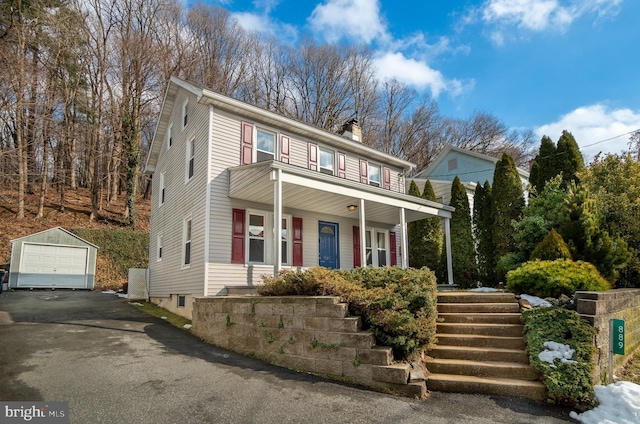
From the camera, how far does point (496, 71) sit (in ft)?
39.0

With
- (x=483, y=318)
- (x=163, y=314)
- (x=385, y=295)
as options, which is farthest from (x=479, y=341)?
(x=163, y=314)

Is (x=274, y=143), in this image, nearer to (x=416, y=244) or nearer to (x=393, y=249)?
(x=393, y=249)

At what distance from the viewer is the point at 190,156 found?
457 inches

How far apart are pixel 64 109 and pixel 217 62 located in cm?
1081

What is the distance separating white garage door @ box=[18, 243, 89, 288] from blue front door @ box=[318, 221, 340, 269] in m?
13.4

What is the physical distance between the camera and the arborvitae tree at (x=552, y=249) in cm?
721

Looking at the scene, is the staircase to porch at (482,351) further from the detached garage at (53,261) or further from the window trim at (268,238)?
the detached garage at (53,261)

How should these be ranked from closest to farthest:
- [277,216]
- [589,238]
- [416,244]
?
[589,238] → [277,216] → [416,244]

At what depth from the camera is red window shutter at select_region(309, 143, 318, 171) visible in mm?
12172

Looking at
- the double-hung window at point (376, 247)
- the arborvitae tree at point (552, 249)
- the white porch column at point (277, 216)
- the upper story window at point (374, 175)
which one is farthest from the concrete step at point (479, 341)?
the upper story window at point (374, 175)

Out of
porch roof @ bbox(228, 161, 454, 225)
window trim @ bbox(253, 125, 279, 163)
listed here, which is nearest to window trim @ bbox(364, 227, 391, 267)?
Answer: porch roof @ bbox(228, 161, 454, 225)

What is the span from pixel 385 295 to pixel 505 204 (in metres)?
8.99

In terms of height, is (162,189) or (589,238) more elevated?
(162,189)

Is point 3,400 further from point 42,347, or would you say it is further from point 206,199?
point 206,199
